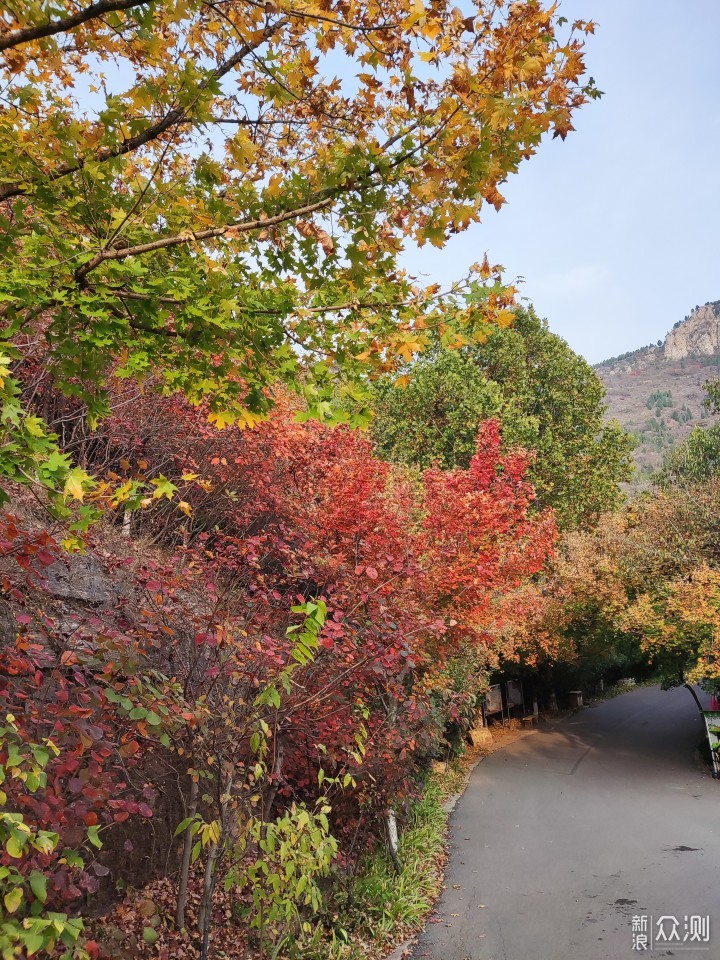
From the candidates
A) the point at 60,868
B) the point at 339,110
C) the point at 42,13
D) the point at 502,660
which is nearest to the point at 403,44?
the point at 339,110

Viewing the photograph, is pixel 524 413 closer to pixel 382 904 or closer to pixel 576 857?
pixel 576 857

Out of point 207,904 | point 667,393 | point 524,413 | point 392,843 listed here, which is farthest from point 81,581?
point 667,393

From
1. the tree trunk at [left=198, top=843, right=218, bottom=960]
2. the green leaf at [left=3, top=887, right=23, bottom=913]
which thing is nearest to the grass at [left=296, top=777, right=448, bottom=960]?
the tree trunk at [left=198, top=843, right=218, bottom=960]

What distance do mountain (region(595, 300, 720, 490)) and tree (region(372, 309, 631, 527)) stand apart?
9411 cm

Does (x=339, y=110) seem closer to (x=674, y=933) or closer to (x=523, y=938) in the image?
(x=523, y=938)

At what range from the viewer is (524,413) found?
2659cm

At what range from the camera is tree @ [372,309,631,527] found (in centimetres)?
2355

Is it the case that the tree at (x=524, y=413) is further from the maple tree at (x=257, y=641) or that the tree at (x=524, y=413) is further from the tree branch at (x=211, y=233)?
the tree branch at (x=211, y=233)

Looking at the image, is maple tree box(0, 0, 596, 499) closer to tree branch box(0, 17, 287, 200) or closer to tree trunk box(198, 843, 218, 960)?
tree branch box(0, 17, 287, 200)

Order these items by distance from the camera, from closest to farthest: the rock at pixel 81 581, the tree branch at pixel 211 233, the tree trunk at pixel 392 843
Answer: the tree branch at pixel 211 233
the rock at pixel 81 581
the tree trunk at pixel 392 843

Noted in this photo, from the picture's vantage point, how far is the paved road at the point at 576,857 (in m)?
8.27

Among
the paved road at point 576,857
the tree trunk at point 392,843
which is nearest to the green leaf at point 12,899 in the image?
the paved road at point 576,857

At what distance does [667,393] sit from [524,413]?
156888mm

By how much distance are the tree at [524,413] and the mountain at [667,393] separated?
94.1 meters
